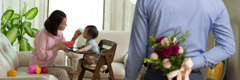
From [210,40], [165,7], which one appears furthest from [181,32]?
[210,40]

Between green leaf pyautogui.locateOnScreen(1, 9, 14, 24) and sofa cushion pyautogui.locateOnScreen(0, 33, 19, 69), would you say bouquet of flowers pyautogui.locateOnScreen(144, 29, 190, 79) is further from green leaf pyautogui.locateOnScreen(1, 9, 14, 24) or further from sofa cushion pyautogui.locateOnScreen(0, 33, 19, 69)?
green leaf pyautogui.locateOnScreen(1, 9, 14, 24)

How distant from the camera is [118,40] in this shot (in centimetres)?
573

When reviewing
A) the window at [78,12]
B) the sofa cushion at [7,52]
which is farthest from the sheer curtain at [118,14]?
the sofa cushion at [7,52]

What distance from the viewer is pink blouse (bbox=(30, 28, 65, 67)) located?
3.81m

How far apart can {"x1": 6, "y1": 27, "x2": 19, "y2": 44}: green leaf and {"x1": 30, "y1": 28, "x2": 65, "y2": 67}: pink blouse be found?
2.16 m

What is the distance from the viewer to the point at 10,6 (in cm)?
680

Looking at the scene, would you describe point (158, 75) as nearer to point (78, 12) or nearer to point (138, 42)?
point (138, 42)

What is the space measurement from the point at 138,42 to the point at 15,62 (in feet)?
9.01

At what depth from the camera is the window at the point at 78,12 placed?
7230 mm

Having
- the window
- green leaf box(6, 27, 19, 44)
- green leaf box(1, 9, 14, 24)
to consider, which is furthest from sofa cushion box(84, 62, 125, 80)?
the window

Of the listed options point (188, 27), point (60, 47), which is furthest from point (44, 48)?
point (188, 27)

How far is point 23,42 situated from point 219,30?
4.72 meters

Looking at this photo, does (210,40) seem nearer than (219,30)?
No

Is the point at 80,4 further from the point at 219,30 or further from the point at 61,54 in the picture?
the point at 219,30
